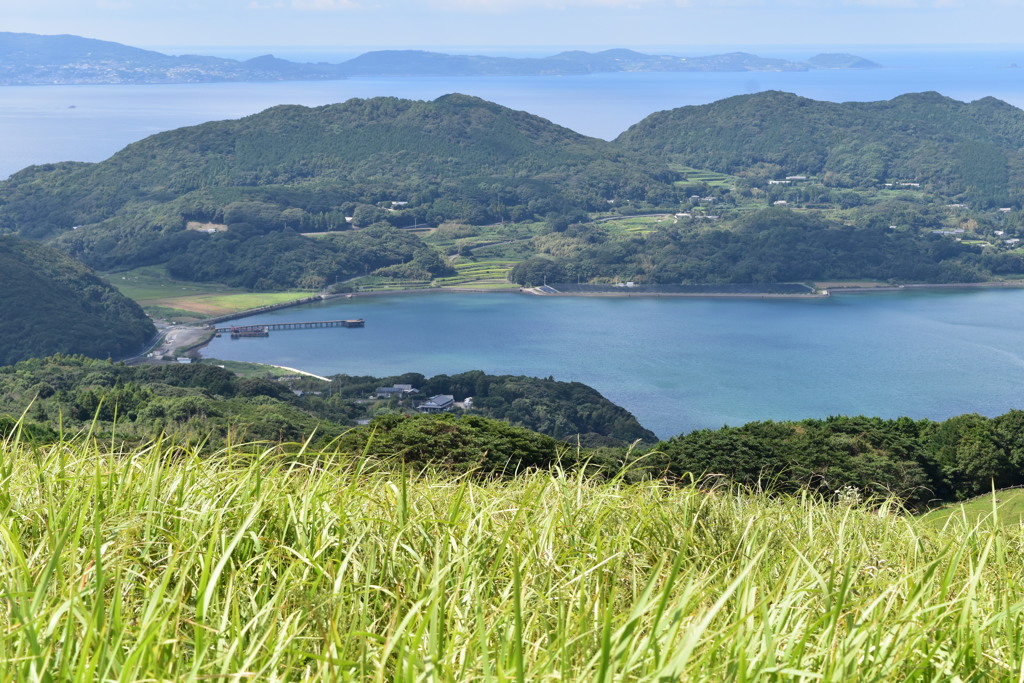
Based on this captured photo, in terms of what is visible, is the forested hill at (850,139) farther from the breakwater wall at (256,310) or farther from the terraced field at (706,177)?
the breakwater wall at (256,310)

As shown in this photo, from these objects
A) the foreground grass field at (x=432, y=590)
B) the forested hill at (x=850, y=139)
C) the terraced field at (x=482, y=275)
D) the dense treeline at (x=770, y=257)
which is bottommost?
the terraced field at (x=482, y=275)

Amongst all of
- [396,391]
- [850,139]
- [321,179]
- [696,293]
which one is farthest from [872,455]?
[850,139]

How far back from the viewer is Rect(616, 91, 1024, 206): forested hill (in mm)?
97625

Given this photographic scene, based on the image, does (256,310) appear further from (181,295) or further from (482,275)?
(482,275)

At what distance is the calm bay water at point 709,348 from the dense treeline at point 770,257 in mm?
3555

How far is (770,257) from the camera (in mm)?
64125

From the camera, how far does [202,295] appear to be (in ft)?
191

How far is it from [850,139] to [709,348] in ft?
229

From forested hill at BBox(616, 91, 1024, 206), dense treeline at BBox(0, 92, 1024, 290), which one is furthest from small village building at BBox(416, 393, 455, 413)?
forested hill at BBox(616, 91, 1024, 206)

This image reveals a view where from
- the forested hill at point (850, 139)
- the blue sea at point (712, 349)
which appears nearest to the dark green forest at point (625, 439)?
the blue sea at point (712, 349)

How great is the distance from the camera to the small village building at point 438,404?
33.6 m

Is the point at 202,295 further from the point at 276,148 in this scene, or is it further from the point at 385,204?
the point at 276,148

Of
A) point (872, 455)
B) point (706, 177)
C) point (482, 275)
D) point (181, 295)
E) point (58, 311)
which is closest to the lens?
point (872, 455)

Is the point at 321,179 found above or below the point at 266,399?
above
